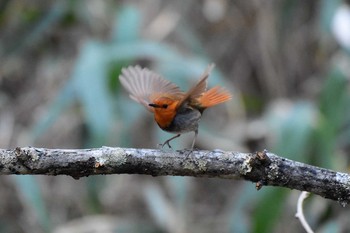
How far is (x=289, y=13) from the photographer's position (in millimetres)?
4797

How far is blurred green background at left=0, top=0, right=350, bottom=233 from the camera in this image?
12.4ft

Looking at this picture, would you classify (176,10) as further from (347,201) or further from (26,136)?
(347,201)

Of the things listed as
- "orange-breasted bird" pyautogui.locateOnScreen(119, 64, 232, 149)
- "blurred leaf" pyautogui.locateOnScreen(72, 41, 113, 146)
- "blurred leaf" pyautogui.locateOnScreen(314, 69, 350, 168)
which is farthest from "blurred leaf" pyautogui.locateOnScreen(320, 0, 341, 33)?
"orange-breasted bird" pyautogui.locateOnScreen(119, 64, 232, 149)

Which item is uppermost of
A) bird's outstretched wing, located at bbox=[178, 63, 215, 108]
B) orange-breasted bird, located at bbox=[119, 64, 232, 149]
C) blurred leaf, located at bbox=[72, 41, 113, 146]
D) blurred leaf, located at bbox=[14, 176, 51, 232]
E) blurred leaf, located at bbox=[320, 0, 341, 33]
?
blurred leaf, located at bbox=[320, 0, 341, 33]

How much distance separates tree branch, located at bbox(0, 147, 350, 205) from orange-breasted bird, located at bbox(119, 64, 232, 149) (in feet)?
1.24

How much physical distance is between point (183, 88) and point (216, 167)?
2309 mm

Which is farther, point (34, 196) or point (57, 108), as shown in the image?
point (57, 108)

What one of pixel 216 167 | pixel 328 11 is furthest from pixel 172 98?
pixel 328 11

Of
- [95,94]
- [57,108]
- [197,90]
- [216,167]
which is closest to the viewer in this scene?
[216,167]

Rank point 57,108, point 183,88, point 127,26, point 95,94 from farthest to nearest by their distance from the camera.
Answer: point 127,26 → point 183,88 → point 57,108 → point 95,94

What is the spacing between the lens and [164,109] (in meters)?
2.24

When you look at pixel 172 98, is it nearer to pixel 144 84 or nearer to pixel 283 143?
pixel 144 84

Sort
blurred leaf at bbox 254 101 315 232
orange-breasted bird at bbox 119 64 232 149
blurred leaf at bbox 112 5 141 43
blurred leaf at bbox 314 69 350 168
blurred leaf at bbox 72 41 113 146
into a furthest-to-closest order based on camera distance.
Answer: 1. blurred leaf at bbox 112 5 141 43
2. blurred leaf at bbox 72 41 113 146
3. blurred leaf at bbox 314 69 350 168
4. blurred leaf at bbox 254 101 315 232
5. orange-breasted bird at bbox 119 64 232 149

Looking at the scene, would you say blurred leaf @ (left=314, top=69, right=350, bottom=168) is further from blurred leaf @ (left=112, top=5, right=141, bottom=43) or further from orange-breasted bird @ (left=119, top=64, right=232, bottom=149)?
orange-breasted bird @ (left=119, top=64, right=232, bottom=149)
